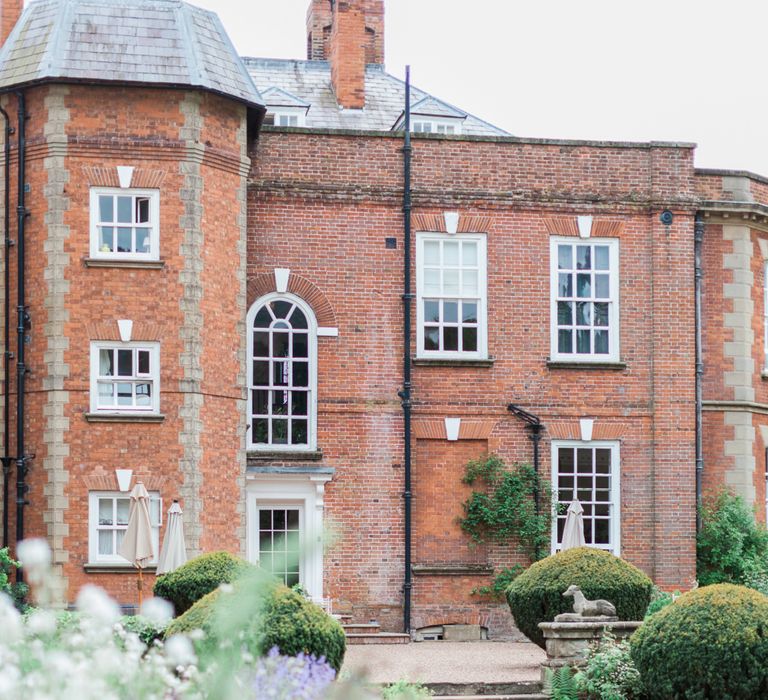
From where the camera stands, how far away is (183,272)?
24.0 m

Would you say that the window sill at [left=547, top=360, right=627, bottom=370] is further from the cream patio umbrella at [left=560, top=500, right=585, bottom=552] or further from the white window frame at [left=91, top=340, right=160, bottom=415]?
the white window frame at [left=91, top=340, right=160, bottom=415]

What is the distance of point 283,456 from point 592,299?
19.8ft

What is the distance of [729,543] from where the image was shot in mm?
26766

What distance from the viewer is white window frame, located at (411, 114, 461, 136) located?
3497 centimetres

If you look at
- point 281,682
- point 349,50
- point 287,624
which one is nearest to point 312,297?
point 349,50

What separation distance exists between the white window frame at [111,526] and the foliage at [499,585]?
5.61 meters

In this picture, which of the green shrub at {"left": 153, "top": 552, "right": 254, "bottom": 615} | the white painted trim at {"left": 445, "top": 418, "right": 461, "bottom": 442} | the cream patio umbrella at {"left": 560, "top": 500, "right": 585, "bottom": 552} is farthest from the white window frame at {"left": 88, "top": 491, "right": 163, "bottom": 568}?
the cream patio umbrella at {"left": 560, "top": 500, "right": 585, "bottom": 552}

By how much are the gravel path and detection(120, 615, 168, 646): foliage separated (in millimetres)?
2055

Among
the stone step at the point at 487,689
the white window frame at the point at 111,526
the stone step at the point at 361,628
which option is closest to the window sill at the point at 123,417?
the white window frame at the point at 111,526

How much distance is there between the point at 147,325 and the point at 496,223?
6535mm

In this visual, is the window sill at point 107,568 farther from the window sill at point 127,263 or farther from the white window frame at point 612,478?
the white window frame at point 612,478

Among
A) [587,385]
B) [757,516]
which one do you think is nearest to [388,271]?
[587,385]

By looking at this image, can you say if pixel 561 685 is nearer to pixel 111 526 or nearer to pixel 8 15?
pixel 111 526

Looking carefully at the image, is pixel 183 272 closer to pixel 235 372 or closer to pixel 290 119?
pixel 235 372
